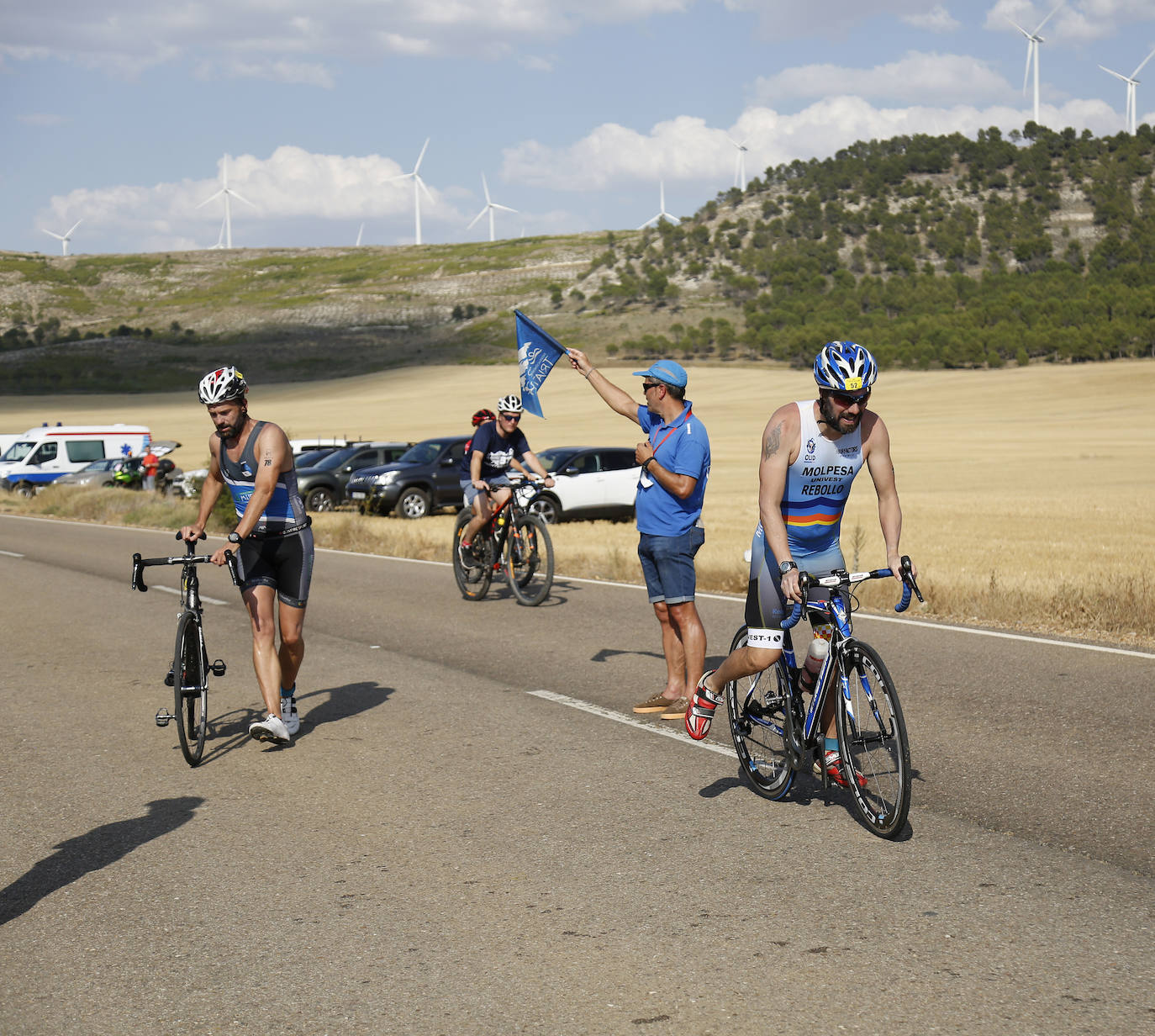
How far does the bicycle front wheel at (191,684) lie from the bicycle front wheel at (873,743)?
3.48 metres

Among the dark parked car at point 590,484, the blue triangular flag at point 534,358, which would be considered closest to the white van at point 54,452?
the dark parked car at point 590,484

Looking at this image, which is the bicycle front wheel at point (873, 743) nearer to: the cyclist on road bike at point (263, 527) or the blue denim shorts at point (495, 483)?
the cyclist on road bike at point (263, 527)

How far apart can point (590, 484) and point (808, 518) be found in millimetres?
19920

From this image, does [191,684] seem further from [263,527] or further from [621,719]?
[621,719]

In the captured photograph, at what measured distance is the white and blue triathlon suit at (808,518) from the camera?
5.73 m

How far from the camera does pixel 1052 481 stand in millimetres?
37188

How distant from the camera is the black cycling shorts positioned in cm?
725

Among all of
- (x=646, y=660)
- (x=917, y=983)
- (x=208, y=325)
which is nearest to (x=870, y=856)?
(x=917, y=983)

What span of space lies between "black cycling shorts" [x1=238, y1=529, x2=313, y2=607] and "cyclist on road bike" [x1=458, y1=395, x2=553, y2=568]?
5894mm

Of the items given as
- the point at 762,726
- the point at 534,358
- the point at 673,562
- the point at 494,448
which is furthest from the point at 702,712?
the point at 494,448

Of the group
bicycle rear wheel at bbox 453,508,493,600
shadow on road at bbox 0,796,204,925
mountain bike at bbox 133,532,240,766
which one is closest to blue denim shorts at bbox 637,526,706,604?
mountain bike at bbox 133,532,240,766

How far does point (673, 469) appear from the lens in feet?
25.3

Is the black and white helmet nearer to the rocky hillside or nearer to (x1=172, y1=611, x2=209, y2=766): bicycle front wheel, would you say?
(x1=172, y1=611, x2=209, y2=766): bicycle front wheel

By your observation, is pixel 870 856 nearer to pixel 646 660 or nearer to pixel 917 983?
pixel 917 983
